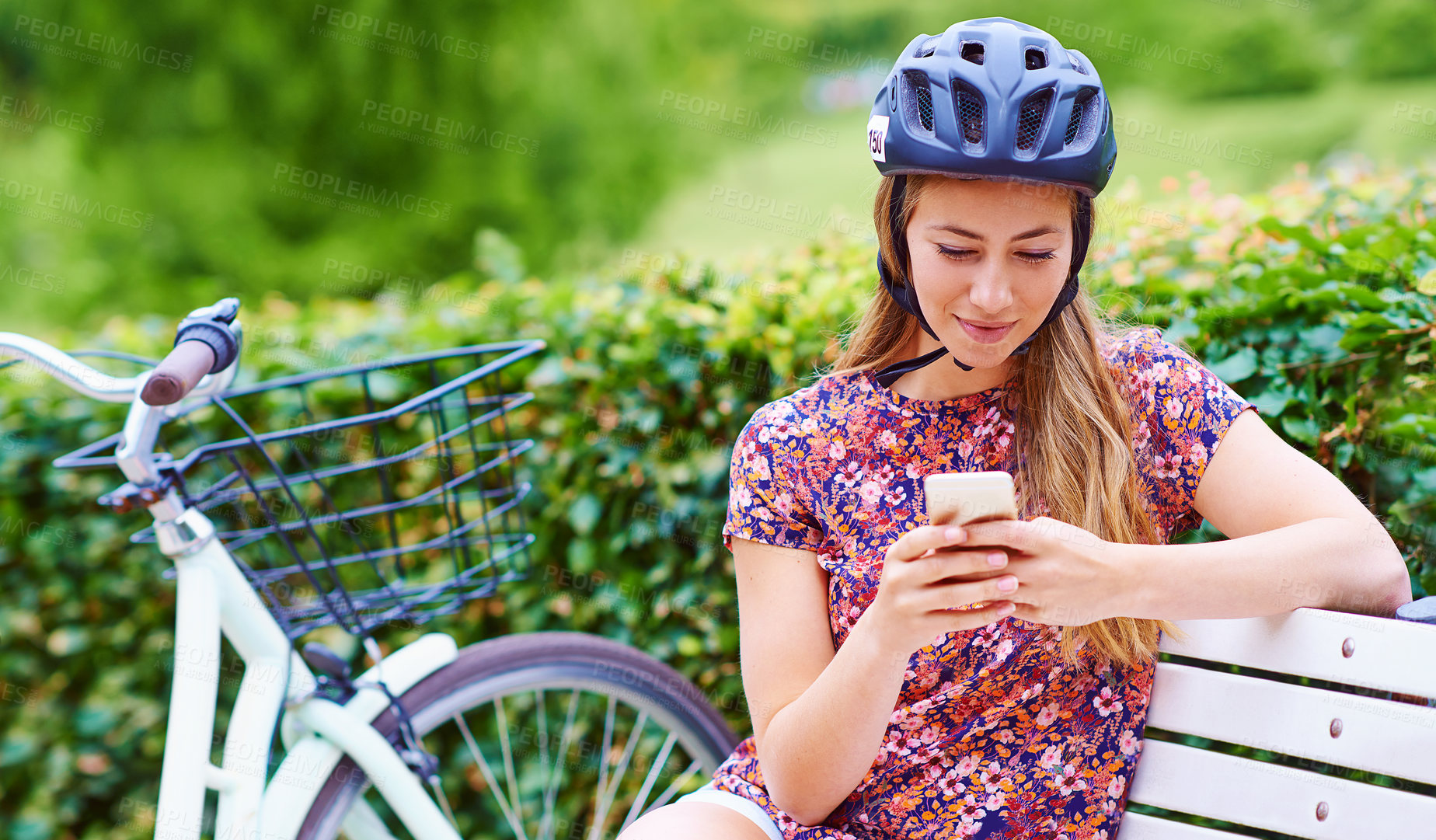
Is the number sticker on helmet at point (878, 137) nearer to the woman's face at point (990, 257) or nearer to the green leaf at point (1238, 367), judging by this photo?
the woman's face at point (990, 257)

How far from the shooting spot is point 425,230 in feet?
24.2

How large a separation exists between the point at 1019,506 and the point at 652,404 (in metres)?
1.04

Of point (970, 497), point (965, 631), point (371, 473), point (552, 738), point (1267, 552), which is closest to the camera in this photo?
point (970, 497)

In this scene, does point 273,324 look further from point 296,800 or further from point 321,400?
point 296,800

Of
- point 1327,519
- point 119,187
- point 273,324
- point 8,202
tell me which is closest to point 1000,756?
point 1327,519

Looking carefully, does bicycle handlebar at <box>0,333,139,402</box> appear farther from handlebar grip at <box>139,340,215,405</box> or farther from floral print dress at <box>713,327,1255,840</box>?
floral print dress at <box>713,327,1255,840</box>

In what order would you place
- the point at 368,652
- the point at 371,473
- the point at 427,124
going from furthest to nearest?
the point at 427,124 < the point at 371,473 < the point at 368,652

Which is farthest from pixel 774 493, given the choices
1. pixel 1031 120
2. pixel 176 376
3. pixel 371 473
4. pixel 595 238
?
pixel 595 238

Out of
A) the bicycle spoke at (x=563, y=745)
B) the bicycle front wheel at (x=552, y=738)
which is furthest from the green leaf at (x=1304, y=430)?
the bicycle spoke at (x=563, y=745)

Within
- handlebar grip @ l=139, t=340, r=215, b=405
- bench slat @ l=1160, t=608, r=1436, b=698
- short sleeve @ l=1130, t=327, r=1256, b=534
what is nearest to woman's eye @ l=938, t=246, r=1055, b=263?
short sleeve @ l=1130, t=327, r=1256, b=534

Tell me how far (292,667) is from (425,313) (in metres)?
1.28

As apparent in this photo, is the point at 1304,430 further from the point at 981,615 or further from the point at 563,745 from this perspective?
the point at 563,745

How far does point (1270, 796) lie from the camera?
137 centimetres

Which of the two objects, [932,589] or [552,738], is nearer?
[932,589]
